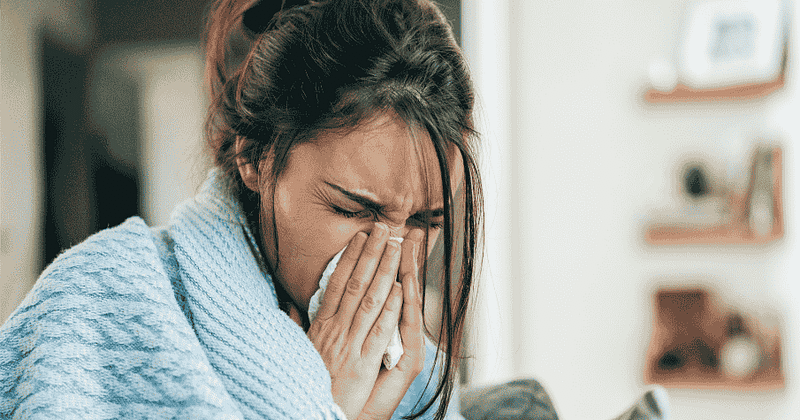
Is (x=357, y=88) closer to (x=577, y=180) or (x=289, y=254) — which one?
(x=289, y=254)

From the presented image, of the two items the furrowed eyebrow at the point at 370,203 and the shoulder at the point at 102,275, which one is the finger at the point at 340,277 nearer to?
the furrowed eyebrow at the point at 370,203

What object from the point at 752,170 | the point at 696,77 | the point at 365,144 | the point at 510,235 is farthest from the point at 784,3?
the point at 365,144

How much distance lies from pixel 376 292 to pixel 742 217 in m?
1.57

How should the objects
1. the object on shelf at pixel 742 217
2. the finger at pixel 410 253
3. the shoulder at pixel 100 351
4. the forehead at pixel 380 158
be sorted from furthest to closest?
the object on shelf at pixel 742 217, the finger at pixel 410 253, the forehead at pixel 380 158, the shoulder at pixel 100 351

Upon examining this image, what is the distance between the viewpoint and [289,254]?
2.33 ft

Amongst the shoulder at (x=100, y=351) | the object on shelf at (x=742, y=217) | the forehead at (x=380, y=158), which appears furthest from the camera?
the object on shelf at (x=742, y=217)

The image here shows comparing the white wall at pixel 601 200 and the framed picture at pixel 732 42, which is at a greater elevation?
the framed picture at pixel 732 42

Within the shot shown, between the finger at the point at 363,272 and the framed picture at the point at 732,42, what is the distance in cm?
153

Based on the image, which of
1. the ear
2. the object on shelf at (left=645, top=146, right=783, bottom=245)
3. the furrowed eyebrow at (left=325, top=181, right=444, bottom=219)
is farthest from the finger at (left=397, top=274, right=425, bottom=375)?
the object on shelf at (left=645, top=146, right=783, bottom=245)

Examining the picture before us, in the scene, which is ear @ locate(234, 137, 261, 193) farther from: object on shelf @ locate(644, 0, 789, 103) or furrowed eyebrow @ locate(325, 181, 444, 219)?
object on shelf @ locate(644, 0, 789, 103)

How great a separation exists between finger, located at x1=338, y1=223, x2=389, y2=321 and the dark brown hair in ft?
0.28

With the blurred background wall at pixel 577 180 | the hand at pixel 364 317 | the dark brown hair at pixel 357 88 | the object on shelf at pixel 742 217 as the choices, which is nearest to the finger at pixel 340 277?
the hand at pixel 364 317

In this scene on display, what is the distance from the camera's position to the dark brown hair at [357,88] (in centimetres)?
66

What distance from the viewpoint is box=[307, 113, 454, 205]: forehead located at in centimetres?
63
